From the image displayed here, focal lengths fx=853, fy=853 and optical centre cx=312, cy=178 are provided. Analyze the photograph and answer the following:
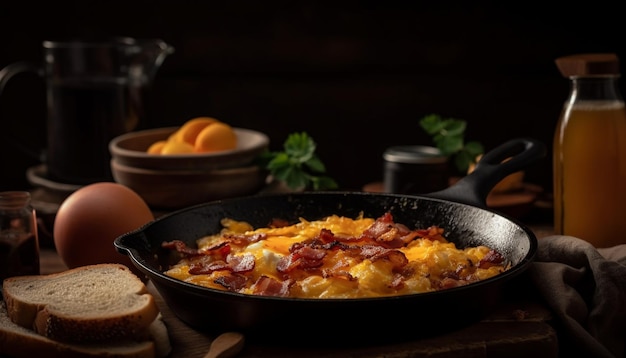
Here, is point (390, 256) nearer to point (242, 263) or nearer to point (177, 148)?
point (242, 263)

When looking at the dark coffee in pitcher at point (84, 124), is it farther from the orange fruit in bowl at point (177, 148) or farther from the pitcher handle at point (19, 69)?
the orange fruit in bowl at point (177, 148)

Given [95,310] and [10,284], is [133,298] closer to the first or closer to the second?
[95,310]

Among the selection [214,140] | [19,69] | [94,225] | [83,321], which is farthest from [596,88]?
[19,69]

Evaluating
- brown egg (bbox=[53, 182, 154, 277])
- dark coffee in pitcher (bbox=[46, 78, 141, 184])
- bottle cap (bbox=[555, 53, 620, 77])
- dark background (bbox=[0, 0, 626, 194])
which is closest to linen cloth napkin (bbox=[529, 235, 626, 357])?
bottle cap (bbox=[555, 53, 620, 77])

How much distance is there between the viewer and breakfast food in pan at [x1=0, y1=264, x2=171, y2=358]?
2.01 metres

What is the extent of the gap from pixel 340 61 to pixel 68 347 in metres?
3.01

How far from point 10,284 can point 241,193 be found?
136 centimetres

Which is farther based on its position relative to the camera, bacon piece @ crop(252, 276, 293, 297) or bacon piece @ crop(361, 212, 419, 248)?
bacon piece @ crop(361, 212, 419, 248)

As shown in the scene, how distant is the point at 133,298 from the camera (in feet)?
7.05

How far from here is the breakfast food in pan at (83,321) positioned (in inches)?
79.0

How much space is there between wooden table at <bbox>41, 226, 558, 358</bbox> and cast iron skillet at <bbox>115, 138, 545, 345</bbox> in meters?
0.03

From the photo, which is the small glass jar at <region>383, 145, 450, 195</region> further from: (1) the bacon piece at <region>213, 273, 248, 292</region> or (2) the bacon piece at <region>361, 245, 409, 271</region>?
(1) the bacon piece at <region>213, 273, 248, 292</region>

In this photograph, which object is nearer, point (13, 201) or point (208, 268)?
point (208, 268)

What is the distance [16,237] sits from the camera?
2.69 meters
